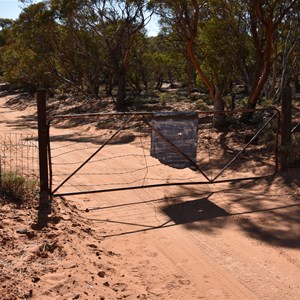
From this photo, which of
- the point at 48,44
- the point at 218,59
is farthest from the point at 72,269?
the point at 48,44

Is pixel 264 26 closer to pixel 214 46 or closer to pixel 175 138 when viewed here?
pixel 214 46

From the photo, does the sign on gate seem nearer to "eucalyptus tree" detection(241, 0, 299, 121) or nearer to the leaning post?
the leaning post

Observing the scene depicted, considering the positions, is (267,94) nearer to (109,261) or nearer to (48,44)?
(48,44)

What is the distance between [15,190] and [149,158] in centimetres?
565

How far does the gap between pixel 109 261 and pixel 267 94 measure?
19472 millimetres

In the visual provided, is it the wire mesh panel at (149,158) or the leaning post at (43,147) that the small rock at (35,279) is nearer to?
the leaning post at (43,147)

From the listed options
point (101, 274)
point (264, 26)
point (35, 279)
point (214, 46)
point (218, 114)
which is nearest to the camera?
point (35, 279)

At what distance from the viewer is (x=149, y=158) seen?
1249 centimetres

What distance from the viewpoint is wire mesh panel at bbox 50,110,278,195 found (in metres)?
9.24

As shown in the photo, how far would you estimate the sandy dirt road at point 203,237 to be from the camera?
16.9 ft

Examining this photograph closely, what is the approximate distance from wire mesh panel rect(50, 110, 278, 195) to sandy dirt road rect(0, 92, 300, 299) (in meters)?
0.38

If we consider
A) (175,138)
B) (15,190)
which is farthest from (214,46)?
(15,190)

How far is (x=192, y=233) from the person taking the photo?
6715 millimetres

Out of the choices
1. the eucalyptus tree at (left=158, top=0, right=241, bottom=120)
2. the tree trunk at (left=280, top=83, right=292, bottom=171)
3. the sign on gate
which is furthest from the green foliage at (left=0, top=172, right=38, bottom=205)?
the eucalyptus tree at (left=158, top=0, right=241, bottom=120)
